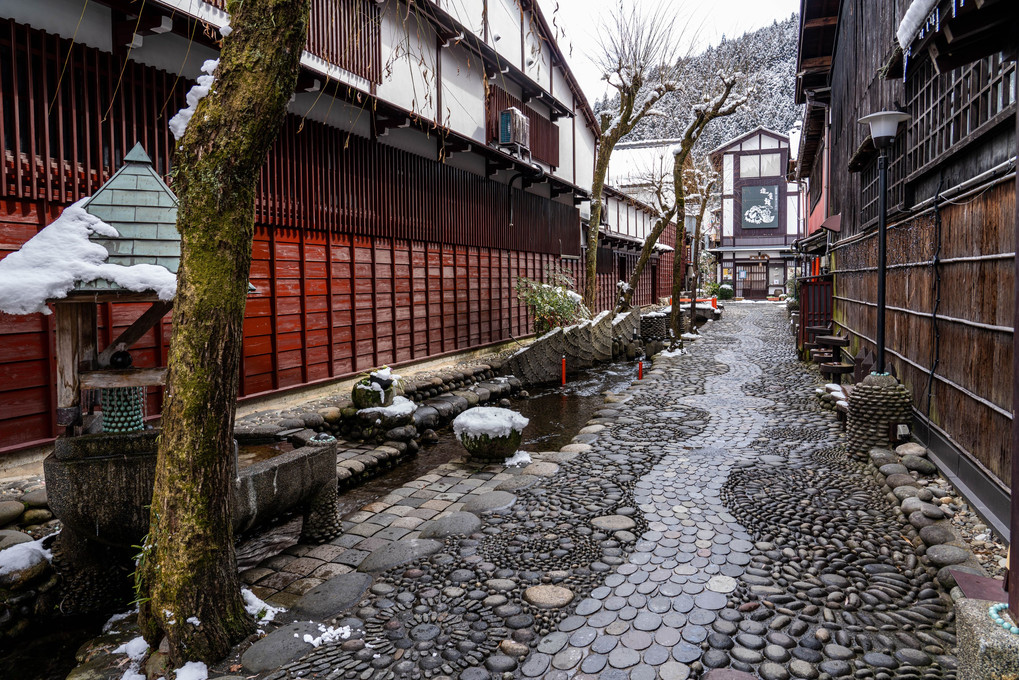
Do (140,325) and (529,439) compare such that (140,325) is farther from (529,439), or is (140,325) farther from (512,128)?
Answer: (512,128)

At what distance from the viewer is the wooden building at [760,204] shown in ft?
150

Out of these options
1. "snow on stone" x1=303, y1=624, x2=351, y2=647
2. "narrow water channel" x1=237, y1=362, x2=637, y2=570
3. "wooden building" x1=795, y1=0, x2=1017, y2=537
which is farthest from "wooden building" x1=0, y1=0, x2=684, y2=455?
"wooden building" x1=795, y1=0, x2=1017, y2=537

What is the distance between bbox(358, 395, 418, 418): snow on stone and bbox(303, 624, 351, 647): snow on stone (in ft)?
16.9

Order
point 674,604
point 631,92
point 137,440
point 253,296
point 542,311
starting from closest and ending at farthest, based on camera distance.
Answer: point 674,604 < point 137,440 < point 253,296 < point 542,311 < point 631,92

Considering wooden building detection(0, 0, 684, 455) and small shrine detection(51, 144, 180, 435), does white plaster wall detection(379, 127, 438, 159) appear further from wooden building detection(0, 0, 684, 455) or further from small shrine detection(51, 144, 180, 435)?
small shrine detection(51, 144, 180, 435)

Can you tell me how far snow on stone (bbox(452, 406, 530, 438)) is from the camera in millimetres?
7875

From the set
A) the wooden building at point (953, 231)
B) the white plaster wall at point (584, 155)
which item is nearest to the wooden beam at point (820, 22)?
the wooden building at point (953, 231)

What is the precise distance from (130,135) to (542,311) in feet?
39.0

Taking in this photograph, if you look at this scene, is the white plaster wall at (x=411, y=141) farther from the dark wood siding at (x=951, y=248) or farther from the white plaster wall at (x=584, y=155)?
the white plaster wall at (x=584, y=155)

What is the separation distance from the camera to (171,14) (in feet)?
22.4

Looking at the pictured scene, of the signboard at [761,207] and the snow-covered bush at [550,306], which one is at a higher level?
the signboard at [761,207]

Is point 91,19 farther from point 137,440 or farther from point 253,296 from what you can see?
point 137,440

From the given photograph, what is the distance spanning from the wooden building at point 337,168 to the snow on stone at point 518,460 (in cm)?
411

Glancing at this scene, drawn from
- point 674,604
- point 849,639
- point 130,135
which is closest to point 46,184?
point 130,135
